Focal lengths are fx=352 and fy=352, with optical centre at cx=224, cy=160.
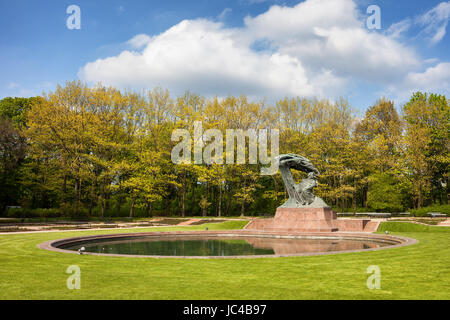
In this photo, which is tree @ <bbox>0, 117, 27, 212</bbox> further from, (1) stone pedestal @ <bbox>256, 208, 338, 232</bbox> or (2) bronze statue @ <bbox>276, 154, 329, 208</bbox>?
(2) bronze statue @ <bbox>276, 154, 329, 208</bbox>

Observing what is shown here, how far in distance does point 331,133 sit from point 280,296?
39497 millimetres

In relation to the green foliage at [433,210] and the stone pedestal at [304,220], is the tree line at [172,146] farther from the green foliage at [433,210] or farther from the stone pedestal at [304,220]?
the stone pedestal at [304,220]

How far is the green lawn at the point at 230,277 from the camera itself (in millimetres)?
7320

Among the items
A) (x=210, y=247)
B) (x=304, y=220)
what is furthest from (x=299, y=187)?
(x=210, y=247)

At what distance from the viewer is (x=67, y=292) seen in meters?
7.46

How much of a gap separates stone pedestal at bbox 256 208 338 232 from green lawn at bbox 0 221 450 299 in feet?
39.2

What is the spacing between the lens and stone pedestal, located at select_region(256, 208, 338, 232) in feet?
83.1

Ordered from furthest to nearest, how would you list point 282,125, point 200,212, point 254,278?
1. point 200,212
2. point 282,125
3. point 254,278

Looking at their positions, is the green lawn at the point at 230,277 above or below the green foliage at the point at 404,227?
above

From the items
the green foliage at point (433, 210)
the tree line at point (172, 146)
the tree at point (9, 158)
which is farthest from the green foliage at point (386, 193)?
the tree at point (9, 158)
